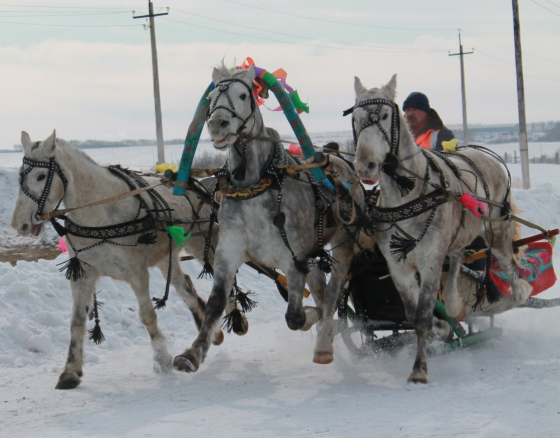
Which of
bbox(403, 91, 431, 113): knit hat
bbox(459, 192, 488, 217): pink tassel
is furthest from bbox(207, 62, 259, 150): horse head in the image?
bbox(403, 91, 431, 113): knit hat

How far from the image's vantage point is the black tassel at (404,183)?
6211 millimetres

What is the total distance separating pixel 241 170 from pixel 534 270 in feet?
11.2

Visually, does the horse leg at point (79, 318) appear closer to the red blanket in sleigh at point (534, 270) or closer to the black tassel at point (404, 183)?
the black tassel at point (404, 183)

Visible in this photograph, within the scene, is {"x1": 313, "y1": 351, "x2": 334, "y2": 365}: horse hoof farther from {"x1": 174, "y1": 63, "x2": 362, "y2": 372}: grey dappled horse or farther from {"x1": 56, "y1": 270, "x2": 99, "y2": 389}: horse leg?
{"x1": 56, "y1": 270, "x2": 99, "y2": 389}: horse leg

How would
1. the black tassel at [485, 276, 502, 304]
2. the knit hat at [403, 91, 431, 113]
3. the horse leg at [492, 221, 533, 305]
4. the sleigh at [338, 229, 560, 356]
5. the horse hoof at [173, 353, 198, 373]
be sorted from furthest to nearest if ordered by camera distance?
the knit hat at [403, 91, 431, 113], the horse leg at [492, 221, 533, 305], the black tassel at [485, 276, 502, 304], the sleigh at [338, 229, 560, 356], the horse hoof at [173, 353, 198, 373]

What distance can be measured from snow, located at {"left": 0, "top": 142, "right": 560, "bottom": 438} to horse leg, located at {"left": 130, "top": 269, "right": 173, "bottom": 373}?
0.15 meters

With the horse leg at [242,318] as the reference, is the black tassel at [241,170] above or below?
above

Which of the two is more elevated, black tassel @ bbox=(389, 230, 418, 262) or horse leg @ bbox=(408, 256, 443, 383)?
black tassel @ bbox=(389, 230, 418, 262)

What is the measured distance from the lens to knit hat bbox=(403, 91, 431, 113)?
8508 mm

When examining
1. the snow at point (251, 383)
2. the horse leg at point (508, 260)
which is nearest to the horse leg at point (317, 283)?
the snow at point (251, 383)

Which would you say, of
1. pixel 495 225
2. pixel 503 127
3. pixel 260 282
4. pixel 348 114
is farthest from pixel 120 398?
pixel 503 127

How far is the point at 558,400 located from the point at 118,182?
399cm

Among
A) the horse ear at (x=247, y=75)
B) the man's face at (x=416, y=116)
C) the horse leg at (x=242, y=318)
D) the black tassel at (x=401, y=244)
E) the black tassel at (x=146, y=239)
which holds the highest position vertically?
the horse ear at (x=247, y=75)

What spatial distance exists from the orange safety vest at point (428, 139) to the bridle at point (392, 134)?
2432 millimetres
